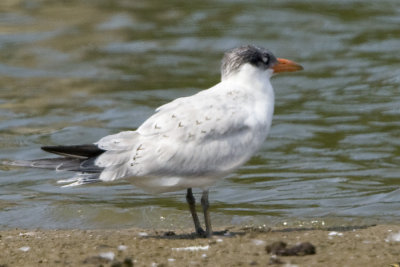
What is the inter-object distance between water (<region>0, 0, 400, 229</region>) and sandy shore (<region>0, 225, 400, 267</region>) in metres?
1.03

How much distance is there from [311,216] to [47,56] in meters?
8.05

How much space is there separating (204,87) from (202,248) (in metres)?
7.25

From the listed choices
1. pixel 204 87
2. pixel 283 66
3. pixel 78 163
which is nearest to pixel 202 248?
pixel 78 163

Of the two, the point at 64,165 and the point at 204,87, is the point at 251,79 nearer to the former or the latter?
the point at 64,165

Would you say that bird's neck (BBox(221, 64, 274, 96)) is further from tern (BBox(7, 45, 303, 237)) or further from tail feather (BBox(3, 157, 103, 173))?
tail feather (BBox(3, 157, 103, 173))

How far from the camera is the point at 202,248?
5.64 m

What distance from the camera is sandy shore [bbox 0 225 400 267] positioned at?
524cm

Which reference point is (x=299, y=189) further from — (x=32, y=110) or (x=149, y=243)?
(x=32, y=110)

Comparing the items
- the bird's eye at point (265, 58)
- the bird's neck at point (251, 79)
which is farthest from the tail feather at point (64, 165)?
the bird's eye at point (265, 58)

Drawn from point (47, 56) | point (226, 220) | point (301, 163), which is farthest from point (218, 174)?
point (47, 56)

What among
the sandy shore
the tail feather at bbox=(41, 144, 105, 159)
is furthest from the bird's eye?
the tail feather at bbox=(41, 144, 105, 159)

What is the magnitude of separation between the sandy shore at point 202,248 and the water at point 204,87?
1031 millimetres

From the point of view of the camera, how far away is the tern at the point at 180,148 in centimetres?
596

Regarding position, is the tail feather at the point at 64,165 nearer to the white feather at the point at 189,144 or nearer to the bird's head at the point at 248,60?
the white feather at the point at 189,144
